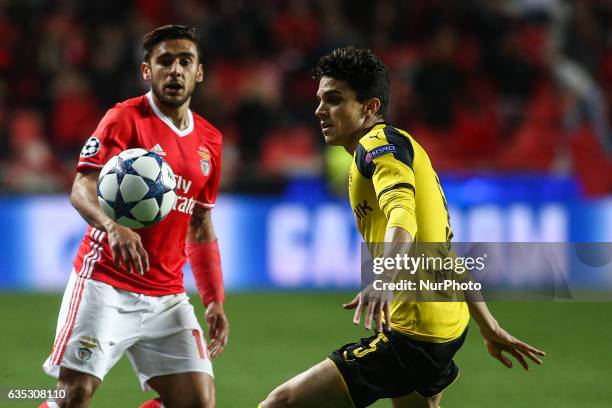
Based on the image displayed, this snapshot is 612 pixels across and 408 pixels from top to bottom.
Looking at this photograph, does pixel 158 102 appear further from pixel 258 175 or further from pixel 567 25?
pixel 567 25

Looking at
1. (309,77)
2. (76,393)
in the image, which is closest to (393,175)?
(76,393)

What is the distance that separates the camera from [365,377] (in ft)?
13.1

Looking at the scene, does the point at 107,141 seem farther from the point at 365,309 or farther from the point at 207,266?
the point at 365,309

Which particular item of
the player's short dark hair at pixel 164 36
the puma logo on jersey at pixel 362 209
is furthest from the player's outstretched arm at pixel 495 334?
the player's short dark hair at pixel 164 36

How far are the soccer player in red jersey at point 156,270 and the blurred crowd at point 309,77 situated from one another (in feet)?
20.2

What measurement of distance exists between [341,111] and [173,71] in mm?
929

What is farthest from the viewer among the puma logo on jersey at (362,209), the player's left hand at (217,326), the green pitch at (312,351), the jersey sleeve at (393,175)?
the green pitch at (312,351)

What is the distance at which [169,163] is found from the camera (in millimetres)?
4656

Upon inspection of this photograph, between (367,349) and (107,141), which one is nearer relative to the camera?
(367,349)

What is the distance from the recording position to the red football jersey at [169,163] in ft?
14.6

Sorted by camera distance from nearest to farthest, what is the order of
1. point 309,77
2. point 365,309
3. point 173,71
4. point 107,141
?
1. point 365,309
2. point 107,141
3. point 173,71
4. point 309,77

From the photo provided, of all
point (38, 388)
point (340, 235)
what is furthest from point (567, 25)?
point (38, 388)

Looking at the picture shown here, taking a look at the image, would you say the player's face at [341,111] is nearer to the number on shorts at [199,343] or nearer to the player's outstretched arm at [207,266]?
the player's outstretched arm at [207,266]

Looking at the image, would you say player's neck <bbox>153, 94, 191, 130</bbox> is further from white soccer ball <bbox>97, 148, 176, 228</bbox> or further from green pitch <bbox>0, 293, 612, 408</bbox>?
green pitch <bbox>0, 293, 612, 408</bbox>
